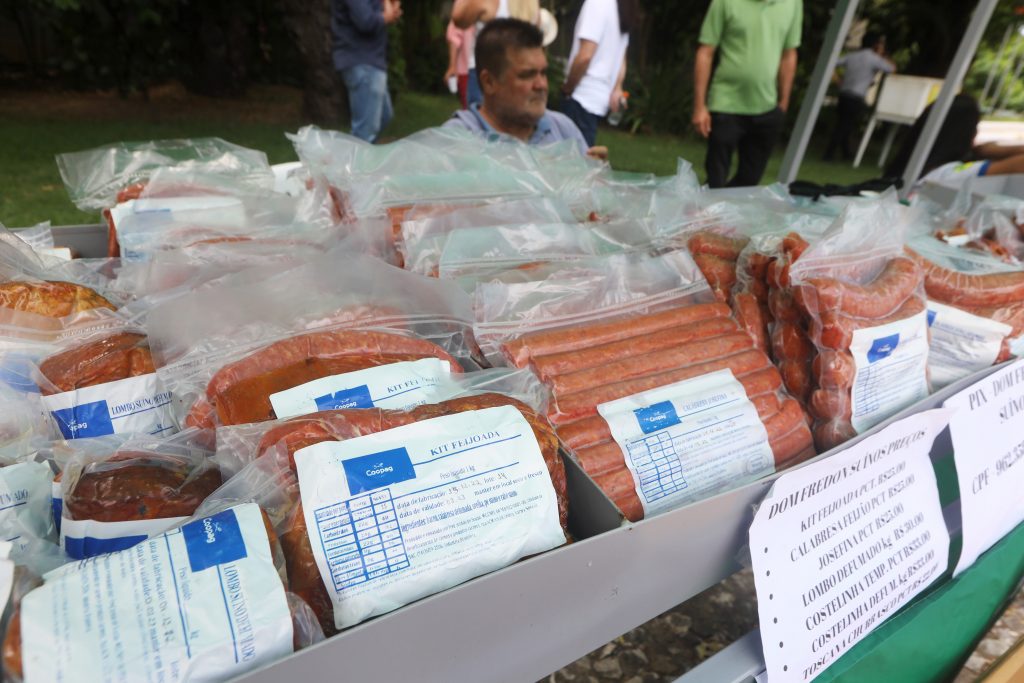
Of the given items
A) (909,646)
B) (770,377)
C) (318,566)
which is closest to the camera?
(318,566)

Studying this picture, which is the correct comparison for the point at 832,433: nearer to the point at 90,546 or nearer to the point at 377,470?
the point at 377,470

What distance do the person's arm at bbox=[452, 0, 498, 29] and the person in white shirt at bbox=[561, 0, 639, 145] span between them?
0.65m

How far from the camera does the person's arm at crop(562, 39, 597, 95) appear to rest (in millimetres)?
4168

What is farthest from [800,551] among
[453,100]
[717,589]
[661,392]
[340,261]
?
[453,100]

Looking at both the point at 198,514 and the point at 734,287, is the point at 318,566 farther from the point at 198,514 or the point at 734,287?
the point at 734,287

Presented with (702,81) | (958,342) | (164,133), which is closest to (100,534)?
(958,342)

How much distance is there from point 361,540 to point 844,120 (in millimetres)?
12507

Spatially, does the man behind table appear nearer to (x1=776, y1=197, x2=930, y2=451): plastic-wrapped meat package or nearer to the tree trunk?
(x1=776, y1=197, x2=930, y2=451): plastic-wrapped meat package

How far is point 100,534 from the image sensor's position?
662 millimetres

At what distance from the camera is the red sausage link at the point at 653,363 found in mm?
1068

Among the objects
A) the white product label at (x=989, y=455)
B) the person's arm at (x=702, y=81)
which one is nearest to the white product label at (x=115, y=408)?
the white product label at (x=989, y=455)

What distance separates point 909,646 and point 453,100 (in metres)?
13.2

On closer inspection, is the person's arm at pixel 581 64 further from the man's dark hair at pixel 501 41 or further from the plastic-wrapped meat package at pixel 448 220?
the plastic-wrapped meat package at pixel 448 220

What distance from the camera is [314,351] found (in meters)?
0.94
